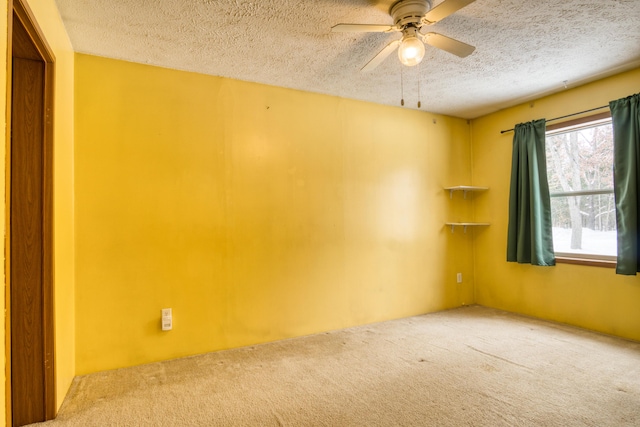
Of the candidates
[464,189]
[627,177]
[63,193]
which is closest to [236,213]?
[63,193]

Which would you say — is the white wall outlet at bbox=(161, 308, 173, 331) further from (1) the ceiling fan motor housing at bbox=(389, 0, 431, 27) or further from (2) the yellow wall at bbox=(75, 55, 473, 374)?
(1) the ceiling fan motor housing at bbox=(389, 0, 431, 27)

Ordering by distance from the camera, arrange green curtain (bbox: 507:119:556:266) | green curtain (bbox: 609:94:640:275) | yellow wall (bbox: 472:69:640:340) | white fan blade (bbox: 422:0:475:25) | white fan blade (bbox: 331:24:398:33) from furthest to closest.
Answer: green curtain (bbox: 507:119:556:266) → yellow wall (bbox: 472:69:640:340) → green curtain (bbox: 609:94:640:275) → white fan blade (bbox: 331:24:398:33) → white fan blade (bbox: 422:0:475:25)

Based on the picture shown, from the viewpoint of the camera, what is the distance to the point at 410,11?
1.95m

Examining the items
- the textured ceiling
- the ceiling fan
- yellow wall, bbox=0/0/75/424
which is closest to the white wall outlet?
yellow wall, bbox=0/0/75/424

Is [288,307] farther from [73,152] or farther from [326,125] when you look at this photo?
[73,152]

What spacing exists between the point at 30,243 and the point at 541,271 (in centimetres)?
433

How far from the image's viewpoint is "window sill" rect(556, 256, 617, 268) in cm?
313

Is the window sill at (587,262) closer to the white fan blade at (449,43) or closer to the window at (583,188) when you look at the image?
the window at (583,188)

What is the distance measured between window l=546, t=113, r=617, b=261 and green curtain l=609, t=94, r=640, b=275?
0.60 ft

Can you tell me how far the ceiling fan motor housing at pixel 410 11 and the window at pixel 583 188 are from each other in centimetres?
233

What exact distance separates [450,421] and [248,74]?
9.38 feet

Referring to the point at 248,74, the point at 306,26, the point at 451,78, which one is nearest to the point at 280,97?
the point at 248,74

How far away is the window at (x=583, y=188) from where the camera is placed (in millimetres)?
3191

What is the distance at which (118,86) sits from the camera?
102 inches
